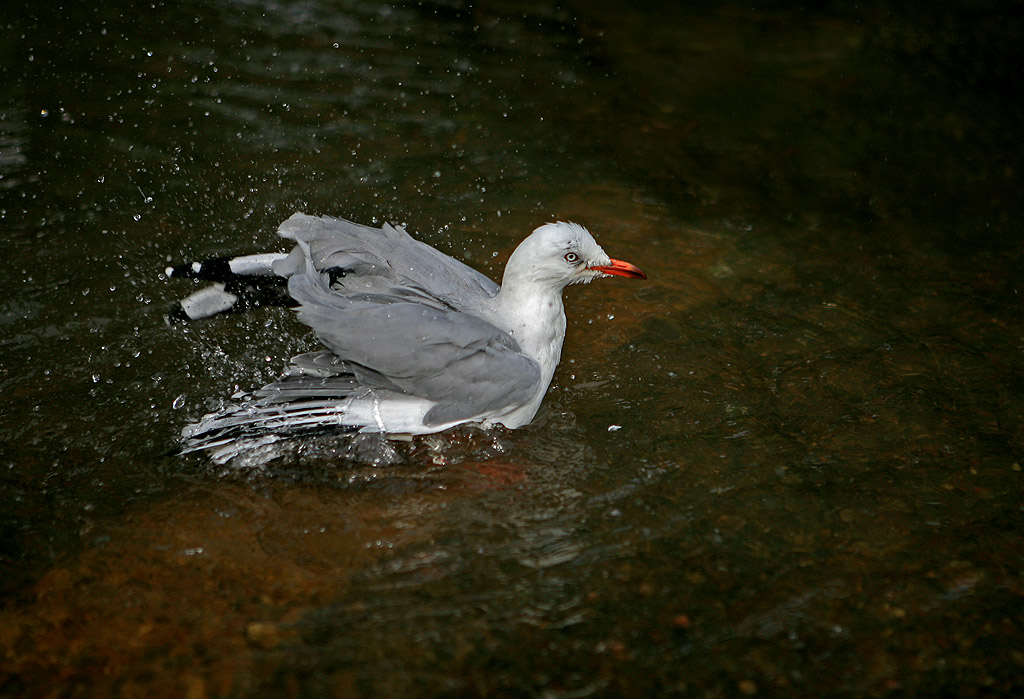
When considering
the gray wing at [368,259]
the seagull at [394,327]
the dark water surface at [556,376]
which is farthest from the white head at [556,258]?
the dark water surface at [556,376]

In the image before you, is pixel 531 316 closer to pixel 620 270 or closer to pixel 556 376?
pixel 620 270

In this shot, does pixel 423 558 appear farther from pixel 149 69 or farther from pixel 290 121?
pixel 149 69

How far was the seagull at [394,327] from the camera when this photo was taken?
4.09m

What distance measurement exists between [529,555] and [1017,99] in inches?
260

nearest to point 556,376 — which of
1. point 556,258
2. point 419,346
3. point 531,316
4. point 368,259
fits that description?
point 531,316

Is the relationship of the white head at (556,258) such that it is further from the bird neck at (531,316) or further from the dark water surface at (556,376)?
the dark water surface at (556,376)

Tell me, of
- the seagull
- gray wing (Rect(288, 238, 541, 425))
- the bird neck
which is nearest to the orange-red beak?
the seagull

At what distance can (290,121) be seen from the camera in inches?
276

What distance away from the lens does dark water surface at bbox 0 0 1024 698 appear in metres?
3.37

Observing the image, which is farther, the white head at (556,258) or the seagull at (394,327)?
the white head at (556,258)

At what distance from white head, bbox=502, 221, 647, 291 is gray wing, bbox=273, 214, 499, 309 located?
0.89 feet

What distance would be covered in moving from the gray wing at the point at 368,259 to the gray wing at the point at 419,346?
0.22ft

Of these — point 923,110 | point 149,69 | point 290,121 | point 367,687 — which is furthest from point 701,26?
point 367,687

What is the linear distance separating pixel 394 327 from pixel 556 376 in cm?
116
